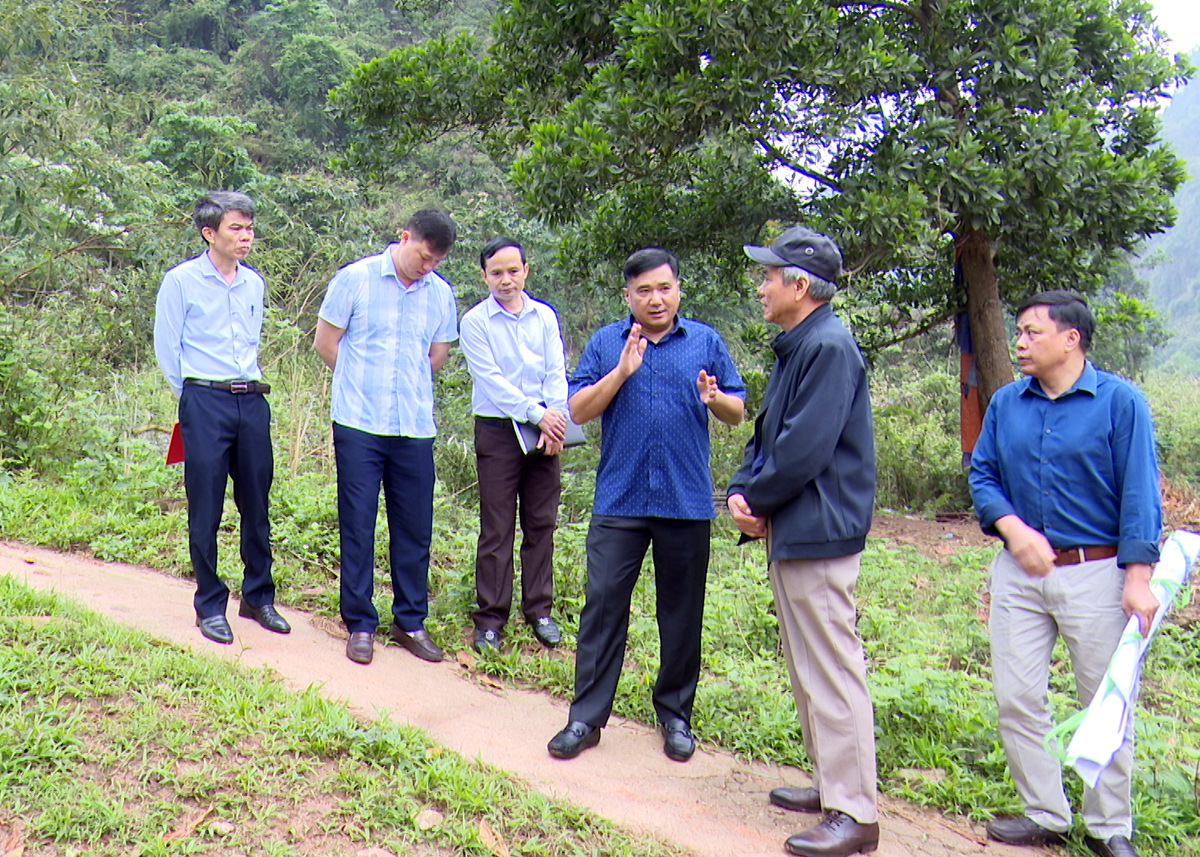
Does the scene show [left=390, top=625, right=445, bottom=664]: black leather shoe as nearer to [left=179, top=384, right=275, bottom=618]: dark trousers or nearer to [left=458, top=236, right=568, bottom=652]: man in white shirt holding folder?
[left=458, top=236, right=568, bottom=652]: man in white shirt holding folder

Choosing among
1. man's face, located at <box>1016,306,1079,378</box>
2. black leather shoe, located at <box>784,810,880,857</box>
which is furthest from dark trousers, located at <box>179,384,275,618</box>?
man's face, located at <box>1016,306,1079,378</box>

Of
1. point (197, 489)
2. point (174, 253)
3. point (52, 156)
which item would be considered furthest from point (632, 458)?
point (174, 253)

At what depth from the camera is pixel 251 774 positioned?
312cm

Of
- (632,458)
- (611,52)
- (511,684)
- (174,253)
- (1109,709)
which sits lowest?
(511,684)

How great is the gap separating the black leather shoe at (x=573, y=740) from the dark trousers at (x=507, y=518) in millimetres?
1206

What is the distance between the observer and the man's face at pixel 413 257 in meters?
4.43

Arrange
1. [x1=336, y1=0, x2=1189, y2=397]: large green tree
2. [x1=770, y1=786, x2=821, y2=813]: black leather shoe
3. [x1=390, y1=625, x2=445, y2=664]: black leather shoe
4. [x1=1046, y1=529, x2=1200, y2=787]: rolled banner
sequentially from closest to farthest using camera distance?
1. [x1=1046, y1=529, x2=1200, y2=787]: rolled banner
2. [x1=770, y1=786, x2=821, y2=813]: black leather shoe
3. [x1=390, y1=625, x2=445, y2=664]: black leather shoe
4. [x1=336, y1=0, x2=1189, y2=397]: large green tree

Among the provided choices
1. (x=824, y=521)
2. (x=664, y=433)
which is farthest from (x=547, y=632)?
Result: (x=824, y=521)

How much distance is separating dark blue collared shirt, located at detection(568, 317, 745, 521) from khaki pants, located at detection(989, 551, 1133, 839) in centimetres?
113

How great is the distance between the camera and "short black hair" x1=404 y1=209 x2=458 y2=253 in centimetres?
440

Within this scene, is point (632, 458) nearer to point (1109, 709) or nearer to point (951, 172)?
point (1109, 709)

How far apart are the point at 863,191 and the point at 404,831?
584cm

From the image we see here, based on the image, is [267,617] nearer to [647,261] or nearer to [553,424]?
[553,424]

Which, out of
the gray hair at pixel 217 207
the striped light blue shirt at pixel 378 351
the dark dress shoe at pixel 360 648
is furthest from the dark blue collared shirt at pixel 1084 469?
the gray hair at pixel 217 207
